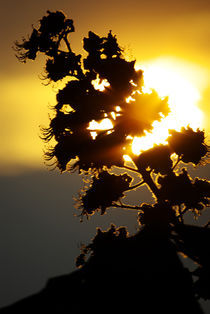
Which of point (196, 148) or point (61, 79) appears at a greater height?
point (61, 79)

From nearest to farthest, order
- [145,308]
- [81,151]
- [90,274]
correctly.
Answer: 1. [90,274]
2. [145,308]
3. [81,151]

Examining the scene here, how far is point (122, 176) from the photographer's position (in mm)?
17422

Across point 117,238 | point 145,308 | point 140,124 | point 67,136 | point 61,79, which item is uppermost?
point 61,79

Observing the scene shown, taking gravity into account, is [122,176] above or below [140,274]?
above

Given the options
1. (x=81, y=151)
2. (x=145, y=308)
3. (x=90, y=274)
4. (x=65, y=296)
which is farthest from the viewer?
(x=65, y=296)

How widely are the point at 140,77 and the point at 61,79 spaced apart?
3.44 m

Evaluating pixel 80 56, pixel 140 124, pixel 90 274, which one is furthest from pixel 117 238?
pixel 80 56

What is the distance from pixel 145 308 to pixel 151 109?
25.5ft

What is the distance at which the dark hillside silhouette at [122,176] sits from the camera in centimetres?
1521

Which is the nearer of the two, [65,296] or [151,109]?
[151,109]

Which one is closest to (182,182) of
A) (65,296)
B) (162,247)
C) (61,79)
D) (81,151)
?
(162,247)

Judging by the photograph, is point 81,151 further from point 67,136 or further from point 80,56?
point 80,56

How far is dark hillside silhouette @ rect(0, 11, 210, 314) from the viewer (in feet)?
49.9

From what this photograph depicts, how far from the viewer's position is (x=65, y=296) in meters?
21.8
